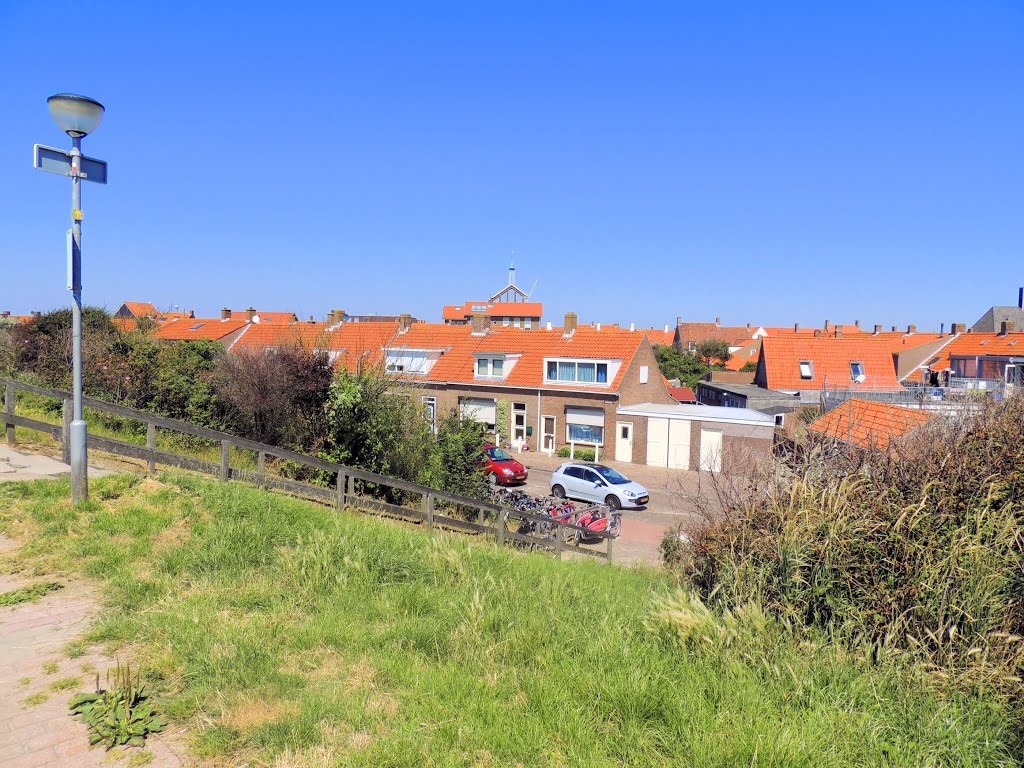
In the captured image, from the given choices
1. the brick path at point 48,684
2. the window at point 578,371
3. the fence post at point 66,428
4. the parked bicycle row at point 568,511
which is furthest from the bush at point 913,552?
the window at point 578,371

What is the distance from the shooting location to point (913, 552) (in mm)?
5105

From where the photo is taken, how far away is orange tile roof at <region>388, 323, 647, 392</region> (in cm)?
3316

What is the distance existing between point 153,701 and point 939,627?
5.36 m

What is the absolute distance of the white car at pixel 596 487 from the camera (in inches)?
873

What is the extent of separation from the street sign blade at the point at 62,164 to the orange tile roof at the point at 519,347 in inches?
1046

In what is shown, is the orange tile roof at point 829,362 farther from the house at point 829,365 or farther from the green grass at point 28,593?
the green grass at point 28,593

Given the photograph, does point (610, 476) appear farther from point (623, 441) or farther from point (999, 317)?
point (999, 317)

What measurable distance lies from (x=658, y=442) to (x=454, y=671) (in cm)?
2747

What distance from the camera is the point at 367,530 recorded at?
773cm

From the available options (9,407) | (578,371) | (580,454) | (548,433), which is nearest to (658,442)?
(580,454)

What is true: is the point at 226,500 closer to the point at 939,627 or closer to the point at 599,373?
the point at 939,627

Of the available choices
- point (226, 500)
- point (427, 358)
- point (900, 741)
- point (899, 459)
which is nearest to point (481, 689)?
point (900, 741)

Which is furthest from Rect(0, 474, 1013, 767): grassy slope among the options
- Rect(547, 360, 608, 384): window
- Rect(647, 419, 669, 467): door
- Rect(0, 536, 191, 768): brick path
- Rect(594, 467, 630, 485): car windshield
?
Rect(547, 360, 608, 384): window

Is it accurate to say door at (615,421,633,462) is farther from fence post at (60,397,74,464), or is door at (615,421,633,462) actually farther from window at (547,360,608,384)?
fence post at (60,397,74,464)
